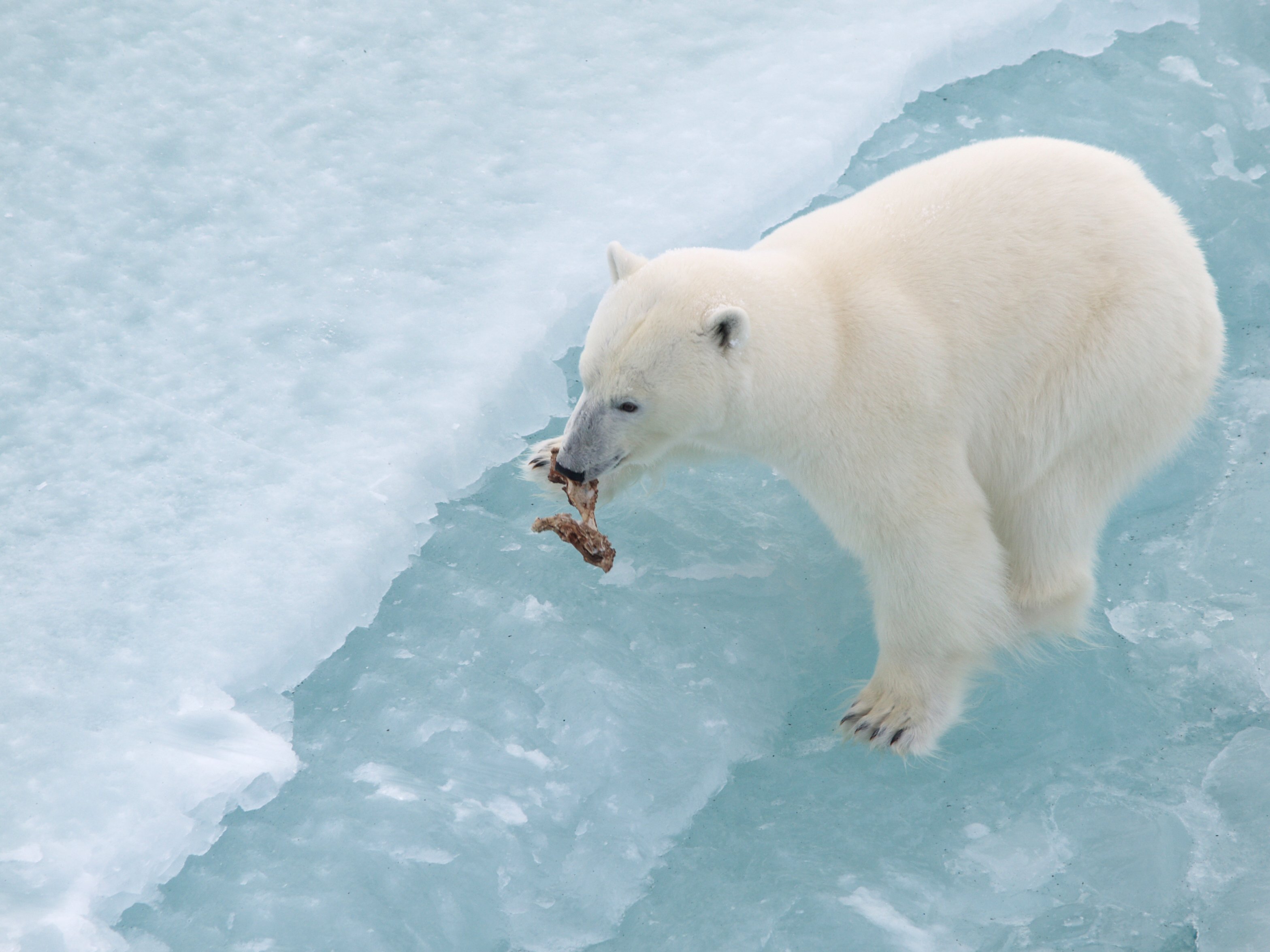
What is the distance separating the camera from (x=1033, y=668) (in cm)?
315

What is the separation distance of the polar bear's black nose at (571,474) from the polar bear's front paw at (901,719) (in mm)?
980

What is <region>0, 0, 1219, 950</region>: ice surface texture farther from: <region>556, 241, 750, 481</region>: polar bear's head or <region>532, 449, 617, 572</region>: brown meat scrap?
<region>556, 241, 750, 481</region>: polar bear's head

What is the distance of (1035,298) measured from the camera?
107 inches

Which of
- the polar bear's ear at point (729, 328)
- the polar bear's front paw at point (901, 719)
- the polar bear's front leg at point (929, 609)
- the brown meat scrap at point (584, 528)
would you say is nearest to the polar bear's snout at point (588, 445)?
the brown meat scrap at point (584, 528)

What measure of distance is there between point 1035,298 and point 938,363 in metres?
0.28

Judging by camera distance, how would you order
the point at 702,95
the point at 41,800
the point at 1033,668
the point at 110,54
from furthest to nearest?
the point at 702,95, the point at 110,54, the point at 1033,668, the point at 41,800

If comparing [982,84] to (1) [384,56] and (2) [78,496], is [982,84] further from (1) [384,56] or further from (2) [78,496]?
(2) [78,496]

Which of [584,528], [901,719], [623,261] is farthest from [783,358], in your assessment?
[901,719]

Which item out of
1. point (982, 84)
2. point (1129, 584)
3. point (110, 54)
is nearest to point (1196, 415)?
point (1129, 584)

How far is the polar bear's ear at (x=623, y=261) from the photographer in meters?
2.71

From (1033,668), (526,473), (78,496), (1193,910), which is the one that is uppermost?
(78,496)

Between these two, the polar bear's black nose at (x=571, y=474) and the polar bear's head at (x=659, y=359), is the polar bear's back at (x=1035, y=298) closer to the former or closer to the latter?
the polar bear's head at (x=659, y=359)

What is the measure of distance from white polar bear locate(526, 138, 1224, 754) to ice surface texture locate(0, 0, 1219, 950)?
62 cm

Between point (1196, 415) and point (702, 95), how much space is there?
2.39 meters
